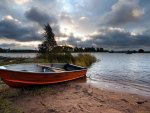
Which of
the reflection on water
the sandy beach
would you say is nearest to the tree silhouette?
the reflection on water

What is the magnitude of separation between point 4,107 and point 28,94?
2.26 metres

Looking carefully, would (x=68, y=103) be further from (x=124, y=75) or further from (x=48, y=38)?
(x=48, y=38)

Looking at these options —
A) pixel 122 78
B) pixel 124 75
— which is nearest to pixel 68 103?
pixel 122 78

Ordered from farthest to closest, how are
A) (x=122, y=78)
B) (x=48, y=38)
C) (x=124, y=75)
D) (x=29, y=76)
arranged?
1. (x=48, y=38)
2. (x=124, y=75)
3. (x=122, y=78)
4. (x=29, y=76)

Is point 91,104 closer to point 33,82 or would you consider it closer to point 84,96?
point 84,96

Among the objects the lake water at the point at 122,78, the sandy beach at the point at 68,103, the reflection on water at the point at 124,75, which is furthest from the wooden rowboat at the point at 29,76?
the reflection on water at the point at 124,75

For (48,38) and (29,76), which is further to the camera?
(48,38)

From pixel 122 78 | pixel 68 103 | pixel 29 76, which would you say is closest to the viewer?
pixel 68 103

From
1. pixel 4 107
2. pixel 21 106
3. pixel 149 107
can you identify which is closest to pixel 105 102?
pixel 149 107

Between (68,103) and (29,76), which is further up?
(29,76)

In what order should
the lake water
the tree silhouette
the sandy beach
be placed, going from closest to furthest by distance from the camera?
the sandy beach
the lake water
the tree silhouette

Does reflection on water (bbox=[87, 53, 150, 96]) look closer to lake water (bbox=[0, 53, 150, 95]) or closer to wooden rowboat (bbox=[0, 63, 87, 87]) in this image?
lake water (bbox=[0, 53, 150, 95])

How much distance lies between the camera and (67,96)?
8031 mm

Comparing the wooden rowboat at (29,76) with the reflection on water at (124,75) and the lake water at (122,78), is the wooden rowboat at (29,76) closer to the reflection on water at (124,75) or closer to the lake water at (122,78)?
the lake water at (122,78)
